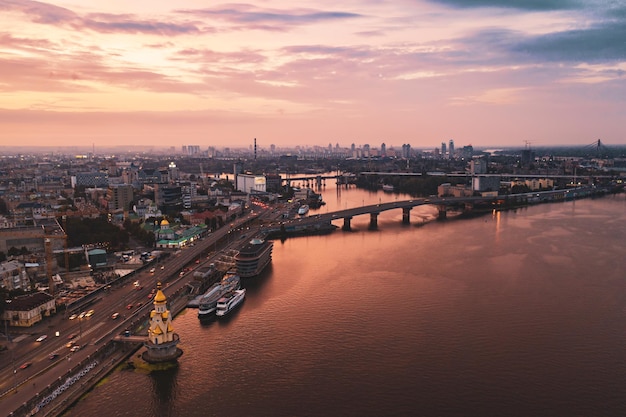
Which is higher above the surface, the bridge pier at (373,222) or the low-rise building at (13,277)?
the low-rise building at (13,277)

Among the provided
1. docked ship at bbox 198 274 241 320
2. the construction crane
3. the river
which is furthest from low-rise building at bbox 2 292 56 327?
docked ship at bbox 198 274 241 320

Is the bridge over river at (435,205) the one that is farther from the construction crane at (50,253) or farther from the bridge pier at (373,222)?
the construction crane at (50,253)

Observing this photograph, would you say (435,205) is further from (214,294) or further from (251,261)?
(214,294)

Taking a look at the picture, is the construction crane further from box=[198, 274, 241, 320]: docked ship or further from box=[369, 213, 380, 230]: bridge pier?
box=[369, 213, 380, 230]: bridge pier

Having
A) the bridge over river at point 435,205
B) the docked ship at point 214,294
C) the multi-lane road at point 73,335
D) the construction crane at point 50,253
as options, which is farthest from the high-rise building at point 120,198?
the docked ship at point 214,294

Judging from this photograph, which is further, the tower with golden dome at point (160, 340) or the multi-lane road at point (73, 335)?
the tower with golden dome at point (160, 340)

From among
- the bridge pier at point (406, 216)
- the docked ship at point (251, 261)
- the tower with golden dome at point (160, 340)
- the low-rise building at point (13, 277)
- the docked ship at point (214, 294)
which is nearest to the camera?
the tower with golden dome at point (160, 340)
